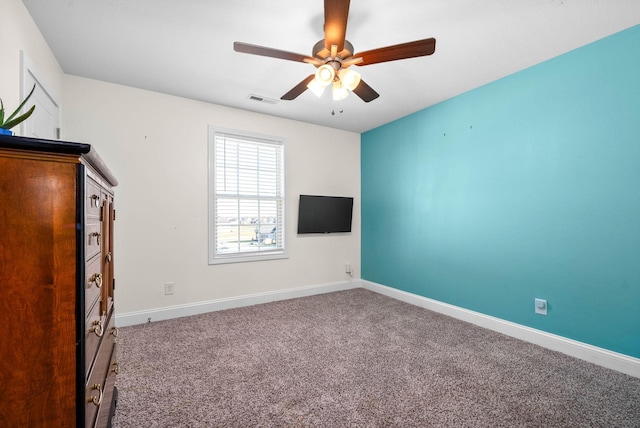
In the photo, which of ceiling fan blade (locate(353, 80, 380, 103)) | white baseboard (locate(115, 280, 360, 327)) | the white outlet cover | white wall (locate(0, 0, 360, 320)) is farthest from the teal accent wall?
white wall (locate(0, 0, 360, 320))

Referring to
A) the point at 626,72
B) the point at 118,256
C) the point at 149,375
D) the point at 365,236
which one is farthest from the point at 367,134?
the point at 149,375

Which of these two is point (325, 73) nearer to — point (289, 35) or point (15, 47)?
point (289, 35)

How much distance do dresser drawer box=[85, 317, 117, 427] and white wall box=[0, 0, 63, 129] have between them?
5.10ft

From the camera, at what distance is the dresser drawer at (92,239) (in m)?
0.97

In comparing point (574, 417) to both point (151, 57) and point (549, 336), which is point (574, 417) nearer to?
point (549, 336)

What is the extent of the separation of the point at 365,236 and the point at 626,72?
10.9 ft

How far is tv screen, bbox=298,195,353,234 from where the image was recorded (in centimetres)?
426

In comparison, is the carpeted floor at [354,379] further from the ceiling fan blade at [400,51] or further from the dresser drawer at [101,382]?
the ceiling fan blade at [400,51]

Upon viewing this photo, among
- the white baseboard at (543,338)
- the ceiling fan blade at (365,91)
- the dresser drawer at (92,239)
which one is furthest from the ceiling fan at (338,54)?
the white baseboard at (543,338)

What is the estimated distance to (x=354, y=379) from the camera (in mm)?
2076

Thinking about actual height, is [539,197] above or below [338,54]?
below

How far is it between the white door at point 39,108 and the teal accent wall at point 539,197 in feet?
12.5

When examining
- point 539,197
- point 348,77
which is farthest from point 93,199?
point 539,197

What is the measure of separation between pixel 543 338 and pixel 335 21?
3.10m
